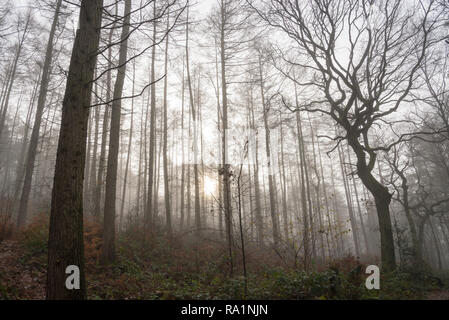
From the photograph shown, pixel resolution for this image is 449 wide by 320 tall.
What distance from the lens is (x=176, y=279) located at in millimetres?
5762

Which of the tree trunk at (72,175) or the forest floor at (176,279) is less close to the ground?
the tree trunk at (72,175)

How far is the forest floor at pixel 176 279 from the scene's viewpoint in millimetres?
3988

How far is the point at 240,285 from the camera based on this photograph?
162 inches

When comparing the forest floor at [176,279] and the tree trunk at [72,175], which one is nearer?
the tree trunk at [72,175]

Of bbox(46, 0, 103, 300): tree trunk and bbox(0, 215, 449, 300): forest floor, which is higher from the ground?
bbox(46, 0, 103, 300): tree trunk

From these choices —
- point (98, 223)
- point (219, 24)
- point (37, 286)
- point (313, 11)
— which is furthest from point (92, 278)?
point (219, 24)

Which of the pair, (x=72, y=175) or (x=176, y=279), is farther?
(x=176, y=279)

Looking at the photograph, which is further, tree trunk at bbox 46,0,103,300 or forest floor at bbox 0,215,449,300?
forest floor at bbox 0,215,449,300

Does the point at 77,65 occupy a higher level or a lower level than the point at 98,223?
higher

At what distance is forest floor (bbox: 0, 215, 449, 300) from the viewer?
3988mm

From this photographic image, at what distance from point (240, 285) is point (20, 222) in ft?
31.0

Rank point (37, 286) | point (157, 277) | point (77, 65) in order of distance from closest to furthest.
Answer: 1. point (77, 65)
2. point (37, 286)
3. point (157, 277)

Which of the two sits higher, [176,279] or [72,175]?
[72,175]
